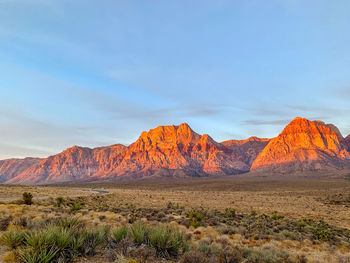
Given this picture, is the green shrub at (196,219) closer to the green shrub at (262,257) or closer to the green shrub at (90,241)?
the green shrub at (262,257)

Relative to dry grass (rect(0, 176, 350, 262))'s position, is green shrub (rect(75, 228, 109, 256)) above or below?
above

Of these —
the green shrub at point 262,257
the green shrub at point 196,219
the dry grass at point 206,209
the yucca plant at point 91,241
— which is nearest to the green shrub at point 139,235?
the yucca plant at point 91,241

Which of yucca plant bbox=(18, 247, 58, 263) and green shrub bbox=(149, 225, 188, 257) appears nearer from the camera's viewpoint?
yucca plant bbox=(18, 247, 58, 263)

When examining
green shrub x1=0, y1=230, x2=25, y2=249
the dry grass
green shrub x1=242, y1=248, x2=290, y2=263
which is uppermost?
green shrub x1=0, y1=230, x2=25, y2=249

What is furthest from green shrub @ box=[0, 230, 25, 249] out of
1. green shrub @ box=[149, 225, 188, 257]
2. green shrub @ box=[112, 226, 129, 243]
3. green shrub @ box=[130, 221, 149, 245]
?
green shrub @ box=[149, 225, 188, 257]

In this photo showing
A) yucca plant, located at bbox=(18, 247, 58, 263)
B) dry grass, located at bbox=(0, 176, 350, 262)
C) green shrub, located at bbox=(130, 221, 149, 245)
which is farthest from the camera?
dry grass, located at bbox=(0, 176, 350, 262)

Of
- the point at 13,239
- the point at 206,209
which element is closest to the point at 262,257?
the point at 13,239

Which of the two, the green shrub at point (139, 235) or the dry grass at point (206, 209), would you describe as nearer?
the green shrub at point (139, 235)

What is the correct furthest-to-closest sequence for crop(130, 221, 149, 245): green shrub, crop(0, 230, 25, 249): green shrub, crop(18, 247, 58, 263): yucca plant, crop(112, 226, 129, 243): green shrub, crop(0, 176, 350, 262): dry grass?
crop(0, 176, 350, 262): dry grass → crop(112, 226, 129, 243): green shrub → crop(130, 221, 149, 245): green shrub → crop(0, 230, 25, 249): green shrub → crop(18, 247, 58, 263): yucca plant

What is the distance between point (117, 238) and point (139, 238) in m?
0.80

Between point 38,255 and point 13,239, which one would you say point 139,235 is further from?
point 13,239

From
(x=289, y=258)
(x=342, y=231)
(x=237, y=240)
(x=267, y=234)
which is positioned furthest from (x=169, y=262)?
(x=342, y=231)

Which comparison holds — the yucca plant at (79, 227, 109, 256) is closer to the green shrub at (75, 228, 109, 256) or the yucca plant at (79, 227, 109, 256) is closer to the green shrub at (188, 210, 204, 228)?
the green shrub at (75, 228, 109, 256)

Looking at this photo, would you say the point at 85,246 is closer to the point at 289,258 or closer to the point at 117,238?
the point at 117,238
